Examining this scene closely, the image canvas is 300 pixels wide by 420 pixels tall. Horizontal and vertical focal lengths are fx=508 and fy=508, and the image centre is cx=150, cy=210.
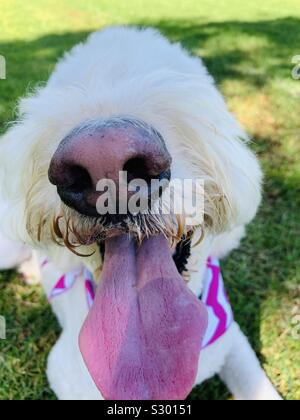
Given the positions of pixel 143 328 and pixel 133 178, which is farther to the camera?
pixel 143 328

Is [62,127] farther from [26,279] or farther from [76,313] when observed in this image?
[26,279]

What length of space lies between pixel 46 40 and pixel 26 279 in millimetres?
4802

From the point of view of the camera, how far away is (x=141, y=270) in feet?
5.42

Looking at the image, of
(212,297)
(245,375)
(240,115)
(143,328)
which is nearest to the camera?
(143,328)

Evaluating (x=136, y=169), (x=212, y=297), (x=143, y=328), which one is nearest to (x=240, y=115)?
(x=212, y=297)

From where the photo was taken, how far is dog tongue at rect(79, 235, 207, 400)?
1.60m

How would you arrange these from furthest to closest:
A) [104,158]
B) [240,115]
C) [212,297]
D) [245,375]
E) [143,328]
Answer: [240,115] → [245,375] → [212,297] → [143,328] → [104,158]

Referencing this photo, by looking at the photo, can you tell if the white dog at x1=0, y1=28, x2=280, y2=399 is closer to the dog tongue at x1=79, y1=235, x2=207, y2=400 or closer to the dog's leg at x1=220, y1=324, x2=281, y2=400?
the dog tongue at x1=79, y1=235, x2=207, y2=400

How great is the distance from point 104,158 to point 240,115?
381 centimetres

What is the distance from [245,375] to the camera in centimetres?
243

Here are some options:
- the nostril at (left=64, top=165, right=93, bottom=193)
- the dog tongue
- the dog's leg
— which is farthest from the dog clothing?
the nostril at (left=64, top=165, right=93, bottom=193)

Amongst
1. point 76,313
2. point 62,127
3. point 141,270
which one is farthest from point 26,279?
point 62,127

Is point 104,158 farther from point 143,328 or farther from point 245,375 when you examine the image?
point 245,375

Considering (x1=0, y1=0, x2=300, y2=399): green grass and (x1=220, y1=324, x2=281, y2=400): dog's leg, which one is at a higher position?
(x1=0, y1=0, x2=300, y2=399): green grass
